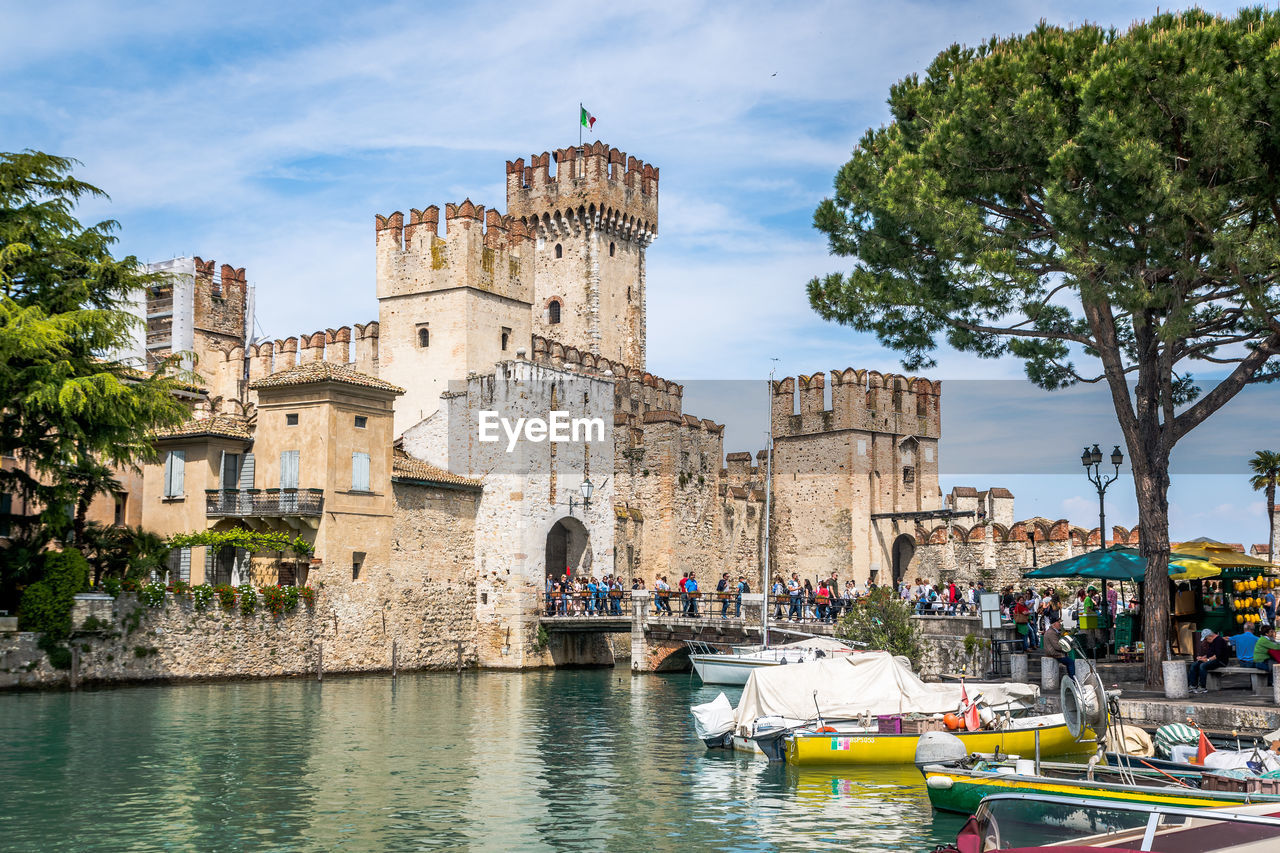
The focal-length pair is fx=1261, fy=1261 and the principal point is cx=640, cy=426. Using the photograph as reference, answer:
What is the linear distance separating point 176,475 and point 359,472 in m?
4.62

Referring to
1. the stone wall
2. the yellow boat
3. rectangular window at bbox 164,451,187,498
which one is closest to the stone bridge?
the stone wall

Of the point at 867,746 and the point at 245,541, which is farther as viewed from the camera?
the point at 245,541

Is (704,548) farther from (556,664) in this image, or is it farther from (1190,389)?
(1190,389)

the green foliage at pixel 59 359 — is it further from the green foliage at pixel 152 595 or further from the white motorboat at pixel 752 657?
the white motorboat at pixel 752 657

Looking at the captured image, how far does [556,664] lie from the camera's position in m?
36.2

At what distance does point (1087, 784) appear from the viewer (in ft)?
36.5

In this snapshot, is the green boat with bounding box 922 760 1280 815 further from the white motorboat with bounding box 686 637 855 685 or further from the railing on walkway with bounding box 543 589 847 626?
the railing on walkway with bounding box 543 589 847 626

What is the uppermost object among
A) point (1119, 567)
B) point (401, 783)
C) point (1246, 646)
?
point (1119, 567)

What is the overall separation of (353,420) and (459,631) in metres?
6.94

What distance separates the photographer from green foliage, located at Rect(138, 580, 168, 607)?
2697cm

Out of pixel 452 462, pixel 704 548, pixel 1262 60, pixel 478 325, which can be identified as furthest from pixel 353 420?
pixel 1262 60

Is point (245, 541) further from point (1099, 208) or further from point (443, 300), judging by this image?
point (1099, 208)

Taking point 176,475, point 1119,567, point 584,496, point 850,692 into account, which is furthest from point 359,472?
point 1119,567

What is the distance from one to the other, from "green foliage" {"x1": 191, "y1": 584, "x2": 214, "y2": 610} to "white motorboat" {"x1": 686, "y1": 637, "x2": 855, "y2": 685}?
11284 millimetres
